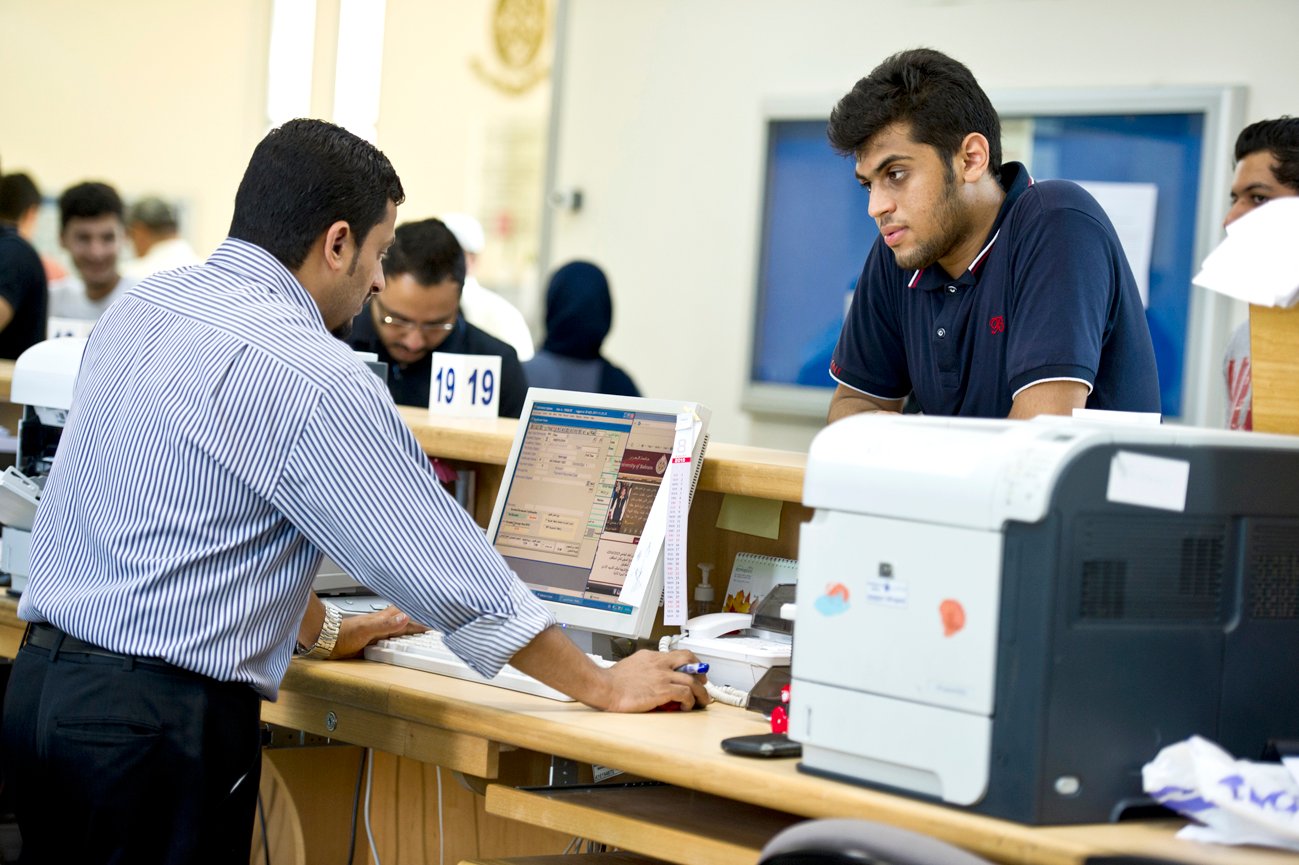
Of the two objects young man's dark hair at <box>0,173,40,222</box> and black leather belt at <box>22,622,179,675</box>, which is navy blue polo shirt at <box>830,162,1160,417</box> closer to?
black leather belt at <box>22,622,179,675</box>

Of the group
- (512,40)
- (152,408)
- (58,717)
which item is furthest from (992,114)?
(512,40)

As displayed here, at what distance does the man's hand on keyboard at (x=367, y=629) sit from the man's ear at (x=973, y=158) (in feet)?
3.75

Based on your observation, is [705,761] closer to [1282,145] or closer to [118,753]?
[118,753]

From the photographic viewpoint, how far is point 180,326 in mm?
1921

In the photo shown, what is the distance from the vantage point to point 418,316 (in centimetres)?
354

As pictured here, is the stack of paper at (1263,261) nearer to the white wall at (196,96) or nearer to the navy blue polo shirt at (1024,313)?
the navy blue polo shirt at (1024,313)

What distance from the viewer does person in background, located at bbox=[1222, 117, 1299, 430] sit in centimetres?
314

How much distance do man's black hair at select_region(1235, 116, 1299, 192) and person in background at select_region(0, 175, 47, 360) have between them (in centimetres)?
327

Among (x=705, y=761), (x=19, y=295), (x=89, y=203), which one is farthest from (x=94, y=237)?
(x=705, y=761)

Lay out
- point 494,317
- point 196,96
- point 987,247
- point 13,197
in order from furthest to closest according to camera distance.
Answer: point 196,96, point 13,197, point 494,317, point 987,247

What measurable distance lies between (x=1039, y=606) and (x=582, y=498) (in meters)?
1.00

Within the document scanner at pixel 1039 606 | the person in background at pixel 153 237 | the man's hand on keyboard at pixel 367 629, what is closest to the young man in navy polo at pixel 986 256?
the document scanner at pixel 1039 606

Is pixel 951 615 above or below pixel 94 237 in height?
below

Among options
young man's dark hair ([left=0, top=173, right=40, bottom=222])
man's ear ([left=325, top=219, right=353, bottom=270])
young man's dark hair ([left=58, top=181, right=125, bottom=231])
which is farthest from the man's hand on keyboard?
young man's dark hair ([left=0, top=173, right=40, bottom=222])
